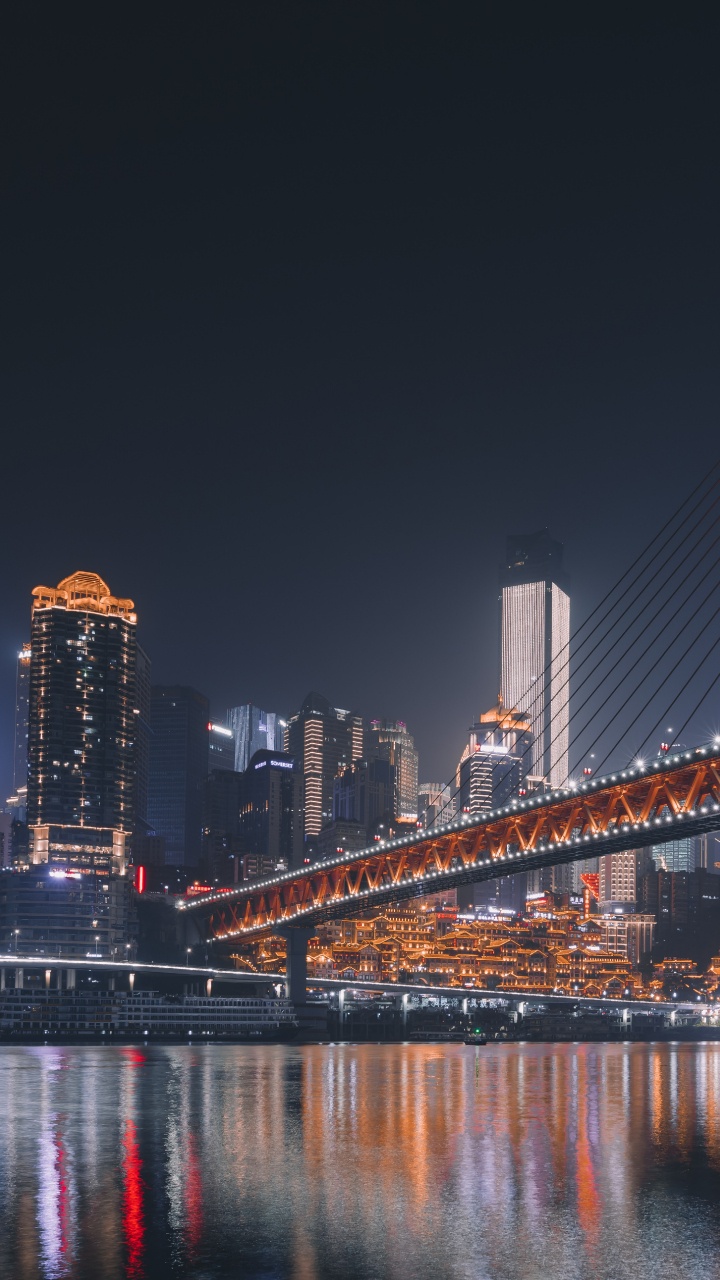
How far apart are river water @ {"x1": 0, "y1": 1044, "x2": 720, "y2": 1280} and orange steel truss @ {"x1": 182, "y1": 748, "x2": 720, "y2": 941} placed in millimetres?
26784

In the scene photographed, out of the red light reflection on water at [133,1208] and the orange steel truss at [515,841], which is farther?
the orange steel truss at [515,841]

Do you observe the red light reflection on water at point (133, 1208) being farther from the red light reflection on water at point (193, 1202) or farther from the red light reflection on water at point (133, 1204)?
the red light reflection on water at point (193, 1202)

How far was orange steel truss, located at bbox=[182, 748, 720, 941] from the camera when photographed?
8819 cm

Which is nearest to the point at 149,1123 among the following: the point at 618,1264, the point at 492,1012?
the point at 618,1264

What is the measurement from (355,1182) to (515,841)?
7863 cm

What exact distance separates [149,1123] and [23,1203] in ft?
53.2

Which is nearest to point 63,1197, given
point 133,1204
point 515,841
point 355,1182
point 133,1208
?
point 133,1204

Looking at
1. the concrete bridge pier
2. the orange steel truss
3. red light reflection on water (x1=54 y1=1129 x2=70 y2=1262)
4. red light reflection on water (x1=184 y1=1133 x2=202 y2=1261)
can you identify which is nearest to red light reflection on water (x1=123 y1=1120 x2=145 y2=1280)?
red light reflection on water (x1=184 y1=1133 x2=202 y2=1261)

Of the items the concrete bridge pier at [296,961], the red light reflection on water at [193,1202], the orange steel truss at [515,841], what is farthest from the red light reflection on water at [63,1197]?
the concrete bridge pier at [296,961]

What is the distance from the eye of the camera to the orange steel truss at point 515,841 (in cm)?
8819

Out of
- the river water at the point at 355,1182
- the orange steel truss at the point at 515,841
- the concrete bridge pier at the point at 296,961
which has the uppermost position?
the orange steel truss at the point at 515,841

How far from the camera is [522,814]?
106 m

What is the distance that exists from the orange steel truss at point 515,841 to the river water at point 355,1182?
87.9ft

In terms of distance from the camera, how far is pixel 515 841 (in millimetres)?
110625
